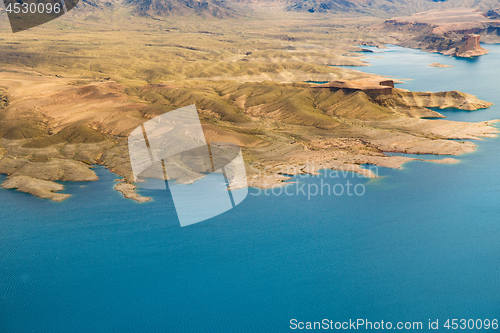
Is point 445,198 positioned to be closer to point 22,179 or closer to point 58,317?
point 58,317

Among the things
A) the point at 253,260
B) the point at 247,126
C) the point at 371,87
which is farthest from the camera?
the point at 371,87

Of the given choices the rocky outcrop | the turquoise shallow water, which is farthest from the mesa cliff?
the turquoise shallow water

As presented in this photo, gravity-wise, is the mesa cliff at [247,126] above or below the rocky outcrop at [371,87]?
below

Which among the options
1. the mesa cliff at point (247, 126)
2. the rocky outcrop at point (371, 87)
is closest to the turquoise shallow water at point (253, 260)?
the mesa cliff at point (247, 126)

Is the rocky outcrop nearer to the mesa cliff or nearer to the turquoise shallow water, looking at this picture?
the mesa cliff

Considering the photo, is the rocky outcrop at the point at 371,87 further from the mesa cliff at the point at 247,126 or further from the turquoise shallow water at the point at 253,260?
the turquoise shallow water at the point at 253,260

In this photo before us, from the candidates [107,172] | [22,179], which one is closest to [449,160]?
[107,172]

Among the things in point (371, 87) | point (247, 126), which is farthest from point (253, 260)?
point (371, 87)

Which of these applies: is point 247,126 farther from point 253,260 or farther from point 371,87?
A: point 253,260
